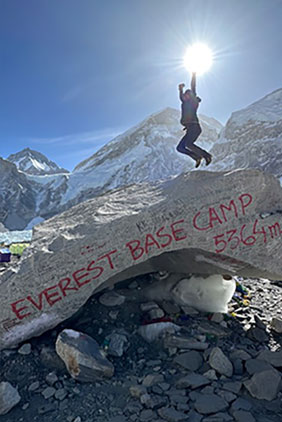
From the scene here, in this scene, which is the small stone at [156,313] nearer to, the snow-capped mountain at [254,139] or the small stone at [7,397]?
the small stone at [7,397]

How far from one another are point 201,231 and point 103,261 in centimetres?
165

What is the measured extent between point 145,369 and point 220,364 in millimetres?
942

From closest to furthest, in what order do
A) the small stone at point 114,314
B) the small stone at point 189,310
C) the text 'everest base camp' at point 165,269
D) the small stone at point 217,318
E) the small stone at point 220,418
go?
the small stone at point 220,418, the text 'everest base camp' at point 165,269, the small stone at point 114,314, the small stone at point 217,318, the small stone at point 189,310

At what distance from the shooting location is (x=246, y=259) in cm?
498

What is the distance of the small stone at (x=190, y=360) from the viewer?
12.0 ft

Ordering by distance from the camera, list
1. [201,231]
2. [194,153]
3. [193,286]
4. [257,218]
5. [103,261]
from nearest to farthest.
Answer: [103,261], [201,231], [257,218], [193,286], [194,153]

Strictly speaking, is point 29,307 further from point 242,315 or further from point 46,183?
point 46,183

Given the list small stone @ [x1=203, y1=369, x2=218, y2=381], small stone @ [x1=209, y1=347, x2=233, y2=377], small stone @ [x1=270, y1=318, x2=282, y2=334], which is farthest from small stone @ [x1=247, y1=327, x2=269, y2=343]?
small stone @ [x1=203, y1=369, x2=218, y2=381]

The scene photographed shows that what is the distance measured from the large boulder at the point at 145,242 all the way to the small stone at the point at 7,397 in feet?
2.70

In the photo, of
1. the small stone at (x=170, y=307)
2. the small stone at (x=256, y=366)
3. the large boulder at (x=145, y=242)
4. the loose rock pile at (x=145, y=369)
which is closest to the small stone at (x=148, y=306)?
the loose rock pile at (x=145, y=369)

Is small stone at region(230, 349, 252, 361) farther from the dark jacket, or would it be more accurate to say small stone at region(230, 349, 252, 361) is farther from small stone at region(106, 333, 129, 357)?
the dark jacket

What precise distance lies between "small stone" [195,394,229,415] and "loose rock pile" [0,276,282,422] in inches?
0.4

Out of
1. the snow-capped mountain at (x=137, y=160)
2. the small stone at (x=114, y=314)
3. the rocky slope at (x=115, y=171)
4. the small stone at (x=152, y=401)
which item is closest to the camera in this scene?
the small stone at (x=152, y=401)

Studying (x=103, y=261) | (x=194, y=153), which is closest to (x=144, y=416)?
(x=103, y=261)
